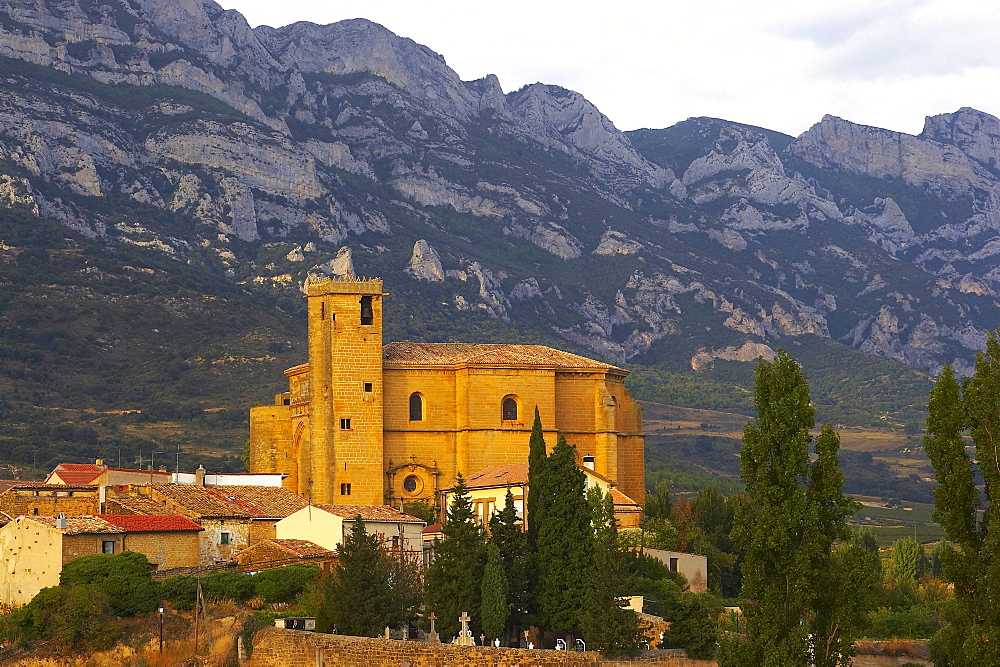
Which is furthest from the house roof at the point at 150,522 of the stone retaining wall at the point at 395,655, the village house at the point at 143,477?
the stone retaining wall at the point at 395,655

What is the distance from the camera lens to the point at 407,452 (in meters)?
70.6

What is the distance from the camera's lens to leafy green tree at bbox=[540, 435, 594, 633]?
44.2 meters

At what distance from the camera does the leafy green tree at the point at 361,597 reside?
43125 mm

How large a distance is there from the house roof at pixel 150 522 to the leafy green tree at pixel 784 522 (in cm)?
2556

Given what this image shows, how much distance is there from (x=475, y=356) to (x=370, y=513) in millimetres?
14965

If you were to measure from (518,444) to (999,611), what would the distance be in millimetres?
42683

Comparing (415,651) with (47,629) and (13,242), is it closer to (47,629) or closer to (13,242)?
(47,629)

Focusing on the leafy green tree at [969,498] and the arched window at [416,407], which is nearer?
the leafy green tree at [969,498]

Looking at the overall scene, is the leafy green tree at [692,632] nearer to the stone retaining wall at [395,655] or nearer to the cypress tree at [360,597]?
the stone retaining wall at [395,655]

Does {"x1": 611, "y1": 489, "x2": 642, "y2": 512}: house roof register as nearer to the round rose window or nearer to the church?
the church

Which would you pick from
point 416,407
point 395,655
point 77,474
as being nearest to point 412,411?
point 416,407

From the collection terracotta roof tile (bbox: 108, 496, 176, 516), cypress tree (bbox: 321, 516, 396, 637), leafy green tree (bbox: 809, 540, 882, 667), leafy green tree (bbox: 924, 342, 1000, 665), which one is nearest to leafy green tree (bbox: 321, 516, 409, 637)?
cypress tree (bbox: 321, 516, 396, 637)

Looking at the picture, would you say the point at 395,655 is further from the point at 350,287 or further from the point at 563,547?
the point at 350,287

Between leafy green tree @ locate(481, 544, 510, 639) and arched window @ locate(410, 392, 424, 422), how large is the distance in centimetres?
2699
